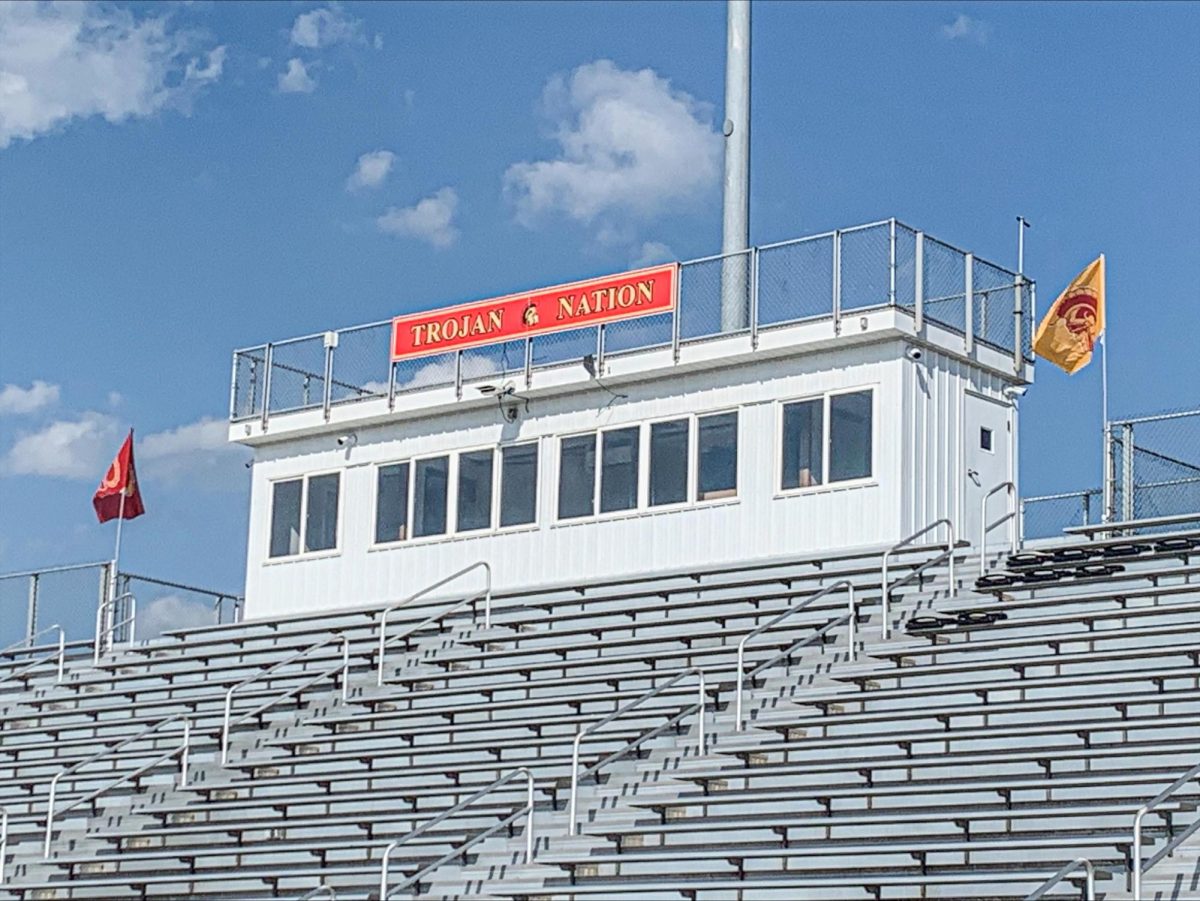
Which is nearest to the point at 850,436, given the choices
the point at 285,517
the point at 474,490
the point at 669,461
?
the point at 669,461

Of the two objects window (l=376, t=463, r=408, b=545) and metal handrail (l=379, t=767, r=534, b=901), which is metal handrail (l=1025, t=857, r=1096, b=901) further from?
window (l=376, t=463, r=408, b=545)

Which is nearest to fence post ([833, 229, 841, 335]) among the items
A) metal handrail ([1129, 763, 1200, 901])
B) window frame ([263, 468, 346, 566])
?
window frame ([263, 468, 346, 566])

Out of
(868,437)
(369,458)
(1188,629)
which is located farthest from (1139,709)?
(369,458)

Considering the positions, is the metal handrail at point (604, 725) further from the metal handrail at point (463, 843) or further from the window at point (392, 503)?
the window at point (392, 503)

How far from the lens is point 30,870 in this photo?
54.9 feet

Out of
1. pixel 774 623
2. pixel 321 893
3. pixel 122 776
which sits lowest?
pixel 321 893

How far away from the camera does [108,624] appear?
75.4 feet

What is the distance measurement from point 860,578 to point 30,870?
6.78 meters

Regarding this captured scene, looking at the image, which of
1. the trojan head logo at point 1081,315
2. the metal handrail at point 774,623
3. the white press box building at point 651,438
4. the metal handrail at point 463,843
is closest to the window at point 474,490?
the white press box building at point 651,438

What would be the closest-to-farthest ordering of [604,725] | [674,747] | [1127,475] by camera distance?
1. [674,747]
2. [604,725]
3. [1127,475]

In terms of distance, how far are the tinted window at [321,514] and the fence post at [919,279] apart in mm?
6588

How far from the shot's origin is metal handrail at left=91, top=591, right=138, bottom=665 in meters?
22.8

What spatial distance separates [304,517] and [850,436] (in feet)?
20.9

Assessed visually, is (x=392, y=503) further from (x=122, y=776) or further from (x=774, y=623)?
(x=774, y=623)
